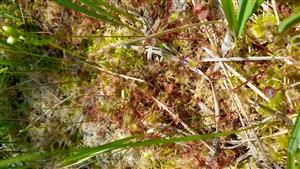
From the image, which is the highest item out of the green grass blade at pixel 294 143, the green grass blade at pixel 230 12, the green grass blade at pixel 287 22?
the green grass blade at pixel 230 12

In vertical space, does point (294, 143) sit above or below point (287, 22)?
below

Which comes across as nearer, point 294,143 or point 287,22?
point 287,22

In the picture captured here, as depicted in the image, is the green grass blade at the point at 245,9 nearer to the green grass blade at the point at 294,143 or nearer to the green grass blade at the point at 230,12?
the green grass blade at the point at 230,12

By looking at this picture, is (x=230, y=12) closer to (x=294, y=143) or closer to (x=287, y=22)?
(x=287, y=22)

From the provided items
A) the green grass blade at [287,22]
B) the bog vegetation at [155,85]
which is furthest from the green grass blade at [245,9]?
the green grass blade at [287,22]

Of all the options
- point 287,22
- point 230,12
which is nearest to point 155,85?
point 230,12

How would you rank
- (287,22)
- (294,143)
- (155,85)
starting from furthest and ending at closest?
(155,85) < (294,143) < (287,22)

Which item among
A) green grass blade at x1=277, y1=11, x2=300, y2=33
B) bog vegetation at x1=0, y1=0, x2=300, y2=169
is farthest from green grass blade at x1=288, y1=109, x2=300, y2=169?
green grass blade at x1=277, y1=11, x2=300, y2=33

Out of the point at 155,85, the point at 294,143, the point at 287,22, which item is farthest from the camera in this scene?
the point at 155,85

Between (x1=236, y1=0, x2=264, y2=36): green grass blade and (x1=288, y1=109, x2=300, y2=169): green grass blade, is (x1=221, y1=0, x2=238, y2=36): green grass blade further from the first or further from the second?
(x1=288, y1=109, x2=300, y2=169): green grass blade

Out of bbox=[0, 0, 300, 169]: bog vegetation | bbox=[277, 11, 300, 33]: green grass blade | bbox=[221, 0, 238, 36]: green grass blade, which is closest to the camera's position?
bbox=[277, 11, 300, 33]: green grass blade
